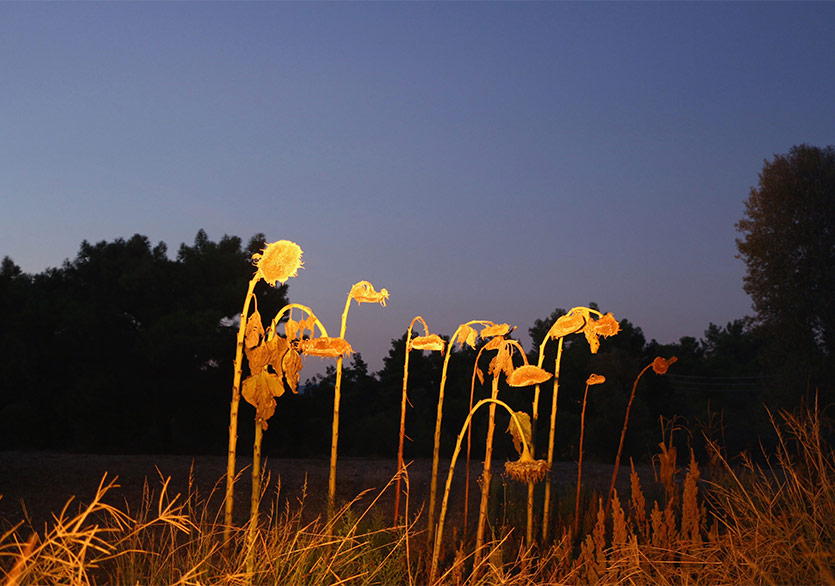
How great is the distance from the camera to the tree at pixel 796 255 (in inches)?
669

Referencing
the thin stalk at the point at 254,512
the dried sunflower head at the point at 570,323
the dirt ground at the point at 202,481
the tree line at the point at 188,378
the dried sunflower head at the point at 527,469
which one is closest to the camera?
the thin stalk at the point at 254,512

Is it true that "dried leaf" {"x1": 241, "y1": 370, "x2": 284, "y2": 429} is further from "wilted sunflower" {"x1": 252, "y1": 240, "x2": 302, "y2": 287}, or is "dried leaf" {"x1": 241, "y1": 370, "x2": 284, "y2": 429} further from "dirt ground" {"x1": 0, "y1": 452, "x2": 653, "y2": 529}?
"dirt ground" {"x1": 0, "y1": 452, "x2": 653, "y2": 529}

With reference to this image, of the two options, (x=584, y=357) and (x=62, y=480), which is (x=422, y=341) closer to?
(x=62, y=480)

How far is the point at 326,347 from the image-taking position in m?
3.22

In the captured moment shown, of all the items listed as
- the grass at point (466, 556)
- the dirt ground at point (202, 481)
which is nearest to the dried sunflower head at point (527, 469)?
the grass at point (466, 556)

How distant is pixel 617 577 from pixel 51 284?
14161mm

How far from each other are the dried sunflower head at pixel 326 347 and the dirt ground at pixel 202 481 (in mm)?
3335

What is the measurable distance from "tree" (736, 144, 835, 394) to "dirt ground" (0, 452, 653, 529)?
8.54 metres

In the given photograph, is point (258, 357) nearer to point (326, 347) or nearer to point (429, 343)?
point (326, 347)

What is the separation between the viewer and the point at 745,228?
18.6 metres

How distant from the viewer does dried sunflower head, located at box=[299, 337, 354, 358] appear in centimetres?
321

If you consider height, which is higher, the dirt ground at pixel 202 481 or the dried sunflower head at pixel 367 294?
the dried sunflower head at pixel 367 294

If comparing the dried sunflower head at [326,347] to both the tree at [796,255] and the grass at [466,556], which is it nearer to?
the grass at [466,556]

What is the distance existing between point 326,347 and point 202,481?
19.5ft
